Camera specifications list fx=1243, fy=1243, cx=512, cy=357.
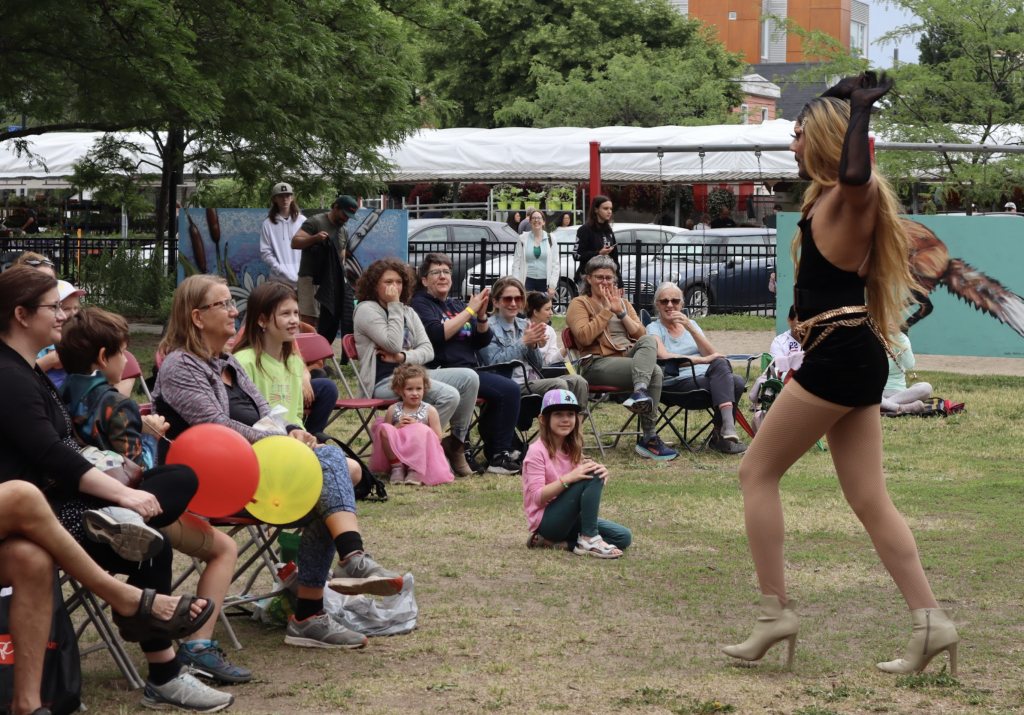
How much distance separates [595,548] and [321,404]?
2.14 metres

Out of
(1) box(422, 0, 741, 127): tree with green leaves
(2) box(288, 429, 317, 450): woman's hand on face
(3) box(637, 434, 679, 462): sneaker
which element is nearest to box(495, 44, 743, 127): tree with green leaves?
(1) box(422, 0, 741, 127): tree with green leaves

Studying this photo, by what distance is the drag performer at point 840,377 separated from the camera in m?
4.21

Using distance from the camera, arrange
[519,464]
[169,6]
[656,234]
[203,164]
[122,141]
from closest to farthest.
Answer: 1. [519,464]
2. [169,6]
3. [203,164]
4. [122,141]
5. [656,234]

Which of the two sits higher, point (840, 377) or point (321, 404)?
point (840, 377)

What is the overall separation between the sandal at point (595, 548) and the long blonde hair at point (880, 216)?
2437 mm

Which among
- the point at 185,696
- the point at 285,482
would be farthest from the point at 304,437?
the point at 185,696

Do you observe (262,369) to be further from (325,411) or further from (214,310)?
(325,411)

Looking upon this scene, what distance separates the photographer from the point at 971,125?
2067cm

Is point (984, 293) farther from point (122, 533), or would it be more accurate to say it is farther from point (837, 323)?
point (122, 533)

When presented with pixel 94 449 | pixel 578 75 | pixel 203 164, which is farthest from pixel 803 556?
pixel 578 75

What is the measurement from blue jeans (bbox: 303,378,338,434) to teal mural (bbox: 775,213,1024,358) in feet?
24.0

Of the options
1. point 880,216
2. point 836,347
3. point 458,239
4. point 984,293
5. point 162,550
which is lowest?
point 162,550

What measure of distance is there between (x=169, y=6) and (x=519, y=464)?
21.1 feet

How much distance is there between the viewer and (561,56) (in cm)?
4272
